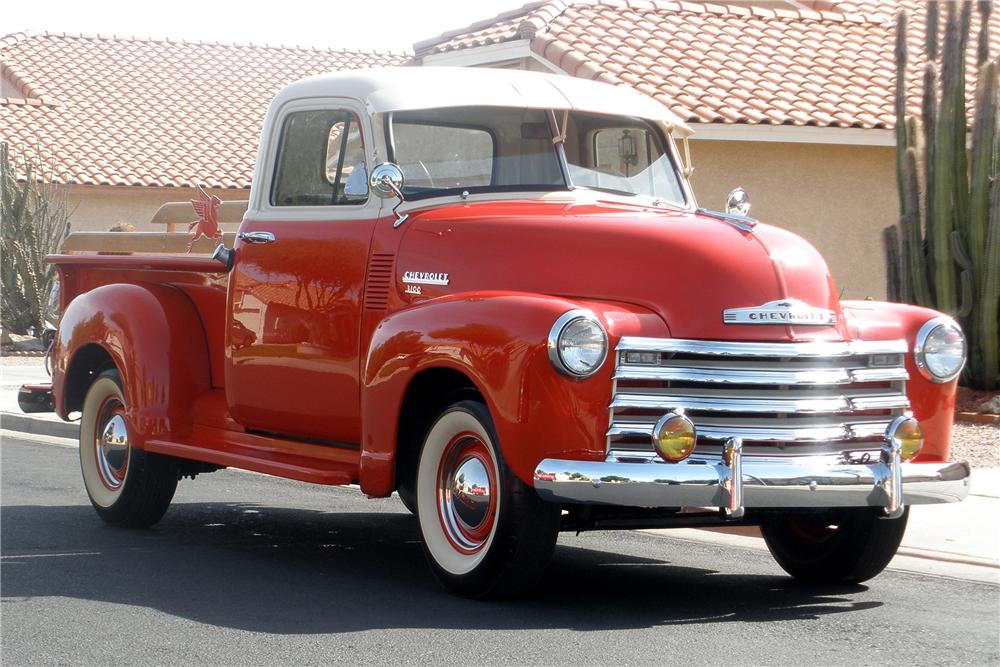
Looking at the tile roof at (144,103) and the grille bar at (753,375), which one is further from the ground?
the tile roof at (144,103)

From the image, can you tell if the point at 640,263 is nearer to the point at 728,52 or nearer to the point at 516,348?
the point at 516,348

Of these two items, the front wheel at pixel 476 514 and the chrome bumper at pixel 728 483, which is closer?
the chrome bumper at pixel 728 483

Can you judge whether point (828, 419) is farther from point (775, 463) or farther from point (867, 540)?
point (867, 540)

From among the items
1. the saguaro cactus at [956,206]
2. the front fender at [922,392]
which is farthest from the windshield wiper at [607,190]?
the saguaro cactus at [956,206]

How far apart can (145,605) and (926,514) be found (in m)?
4.73

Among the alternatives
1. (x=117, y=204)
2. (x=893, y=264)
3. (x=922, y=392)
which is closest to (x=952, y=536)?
(x=922, y=392)

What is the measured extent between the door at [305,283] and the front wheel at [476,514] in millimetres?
757

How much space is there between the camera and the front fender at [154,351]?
8.07 m

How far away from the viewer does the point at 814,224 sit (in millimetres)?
18312

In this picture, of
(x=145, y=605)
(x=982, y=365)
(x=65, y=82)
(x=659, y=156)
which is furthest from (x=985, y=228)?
A: (x=65, y=82)

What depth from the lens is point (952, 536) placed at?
26.9 feet

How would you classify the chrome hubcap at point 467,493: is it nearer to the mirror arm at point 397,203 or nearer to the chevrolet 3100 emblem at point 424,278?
the chevrolet 3100 emblem at point 424,278

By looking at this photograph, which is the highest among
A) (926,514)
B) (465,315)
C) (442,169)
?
(442,169)

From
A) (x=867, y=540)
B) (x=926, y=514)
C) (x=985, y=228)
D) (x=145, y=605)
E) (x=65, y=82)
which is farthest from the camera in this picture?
(x=65, y=82)
